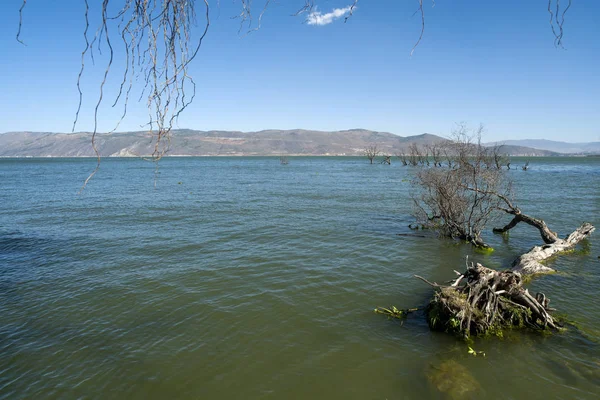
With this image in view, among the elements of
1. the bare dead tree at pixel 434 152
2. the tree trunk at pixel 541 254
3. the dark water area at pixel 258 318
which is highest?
the bare dead tree at pixel 434 152

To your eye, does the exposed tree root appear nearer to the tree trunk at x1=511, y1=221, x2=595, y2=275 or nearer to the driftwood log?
the driftwood log

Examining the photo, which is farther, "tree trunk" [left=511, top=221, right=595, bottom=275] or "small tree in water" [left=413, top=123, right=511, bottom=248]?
"small tree in water" [left=413, top=123, right=511, bottom=248]

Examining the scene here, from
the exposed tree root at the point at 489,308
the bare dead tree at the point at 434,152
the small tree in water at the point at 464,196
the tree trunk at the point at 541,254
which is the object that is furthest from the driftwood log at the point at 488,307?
the bare dead tree at the point at 434,152

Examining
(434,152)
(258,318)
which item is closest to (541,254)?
(258,318)

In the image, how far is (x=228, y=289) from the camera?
11883 millimetres

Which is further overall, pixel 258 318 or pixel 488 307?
pixel 258 318

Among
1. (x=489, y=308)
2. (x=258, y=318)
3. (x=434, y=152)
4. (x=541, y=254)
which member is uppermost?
(x=434, y=152)

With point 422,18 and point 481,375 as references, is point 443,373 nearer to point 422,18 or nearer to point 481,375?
point 481,375

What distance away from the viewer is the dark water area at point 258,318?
7207mm

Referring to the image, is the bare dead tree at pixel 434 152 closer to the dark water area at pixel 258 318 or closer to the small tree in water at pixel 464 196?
the small tree in water at pixel 464 196

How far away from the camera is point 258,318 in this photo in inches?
391

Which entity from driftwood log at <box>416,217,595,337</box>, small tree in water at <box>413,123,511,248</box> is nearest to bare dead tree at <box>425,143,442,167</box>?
small tree in water at <box>413,123,511,248</box>

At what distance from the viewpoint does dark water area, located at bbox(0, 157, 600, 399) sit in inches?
284

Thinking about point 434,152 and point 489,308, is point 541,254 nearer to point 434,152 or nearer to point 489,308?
point 489,308
